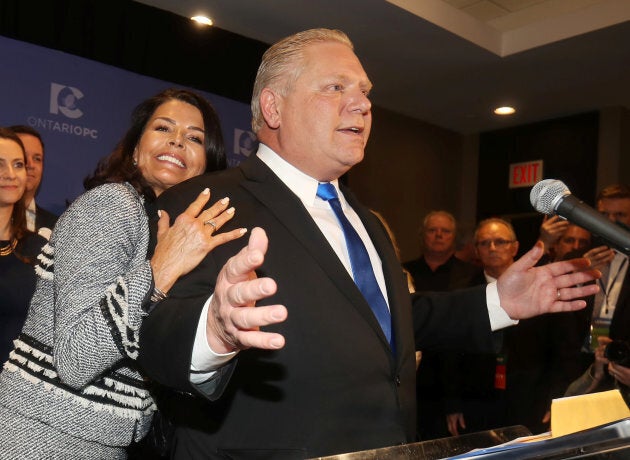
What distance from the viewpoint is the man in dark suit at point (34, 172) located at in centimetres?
377

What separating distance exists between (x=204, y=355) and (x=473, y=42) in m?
5.07

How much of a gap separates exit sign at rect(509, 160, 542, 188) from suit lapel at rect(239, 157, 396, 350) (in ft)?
21.4

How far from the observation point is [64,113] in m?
4.18

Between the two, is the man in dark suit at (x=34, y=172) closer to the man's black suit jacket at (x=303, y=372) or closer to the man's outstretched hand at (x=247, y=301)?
the man's black suit jacket at (x=303, y=372)

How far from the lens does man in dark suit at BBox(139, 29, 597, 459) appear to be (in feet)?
3.84

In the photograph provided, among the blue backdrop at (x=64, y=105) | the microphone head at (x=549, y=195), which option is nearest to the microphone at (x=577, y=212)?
the microphone head at (x=549, y=195)

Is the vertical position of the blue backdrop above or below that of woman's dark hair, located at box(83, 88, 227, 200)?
above

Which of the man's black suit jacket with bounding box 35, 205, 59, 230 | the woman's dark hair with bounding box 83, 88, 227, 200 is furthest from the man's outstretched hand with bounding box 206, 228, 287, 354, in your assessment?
the man's black suit jacket with bounding box 35, 205, 59, 230

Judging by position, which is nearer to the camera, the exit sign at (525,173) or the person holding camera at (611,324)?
the person holding camera at (611,324)

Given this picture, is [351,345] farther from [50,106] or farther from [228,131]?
[228,131]

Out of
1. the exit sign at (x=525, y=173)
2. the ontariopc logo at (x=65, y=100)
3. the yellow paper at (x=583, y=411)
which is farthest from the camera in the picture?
the exit sign at (x=525, y=173)

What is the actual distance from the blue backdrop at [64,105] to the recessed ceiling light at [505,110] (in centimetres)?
413

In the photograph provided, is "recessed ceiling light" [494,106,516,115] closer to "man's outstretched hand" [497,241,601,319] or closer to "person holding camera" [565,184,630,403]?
"person holding camera" [565,184,630,403]

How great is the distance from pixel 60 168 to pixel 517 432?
343 cm
